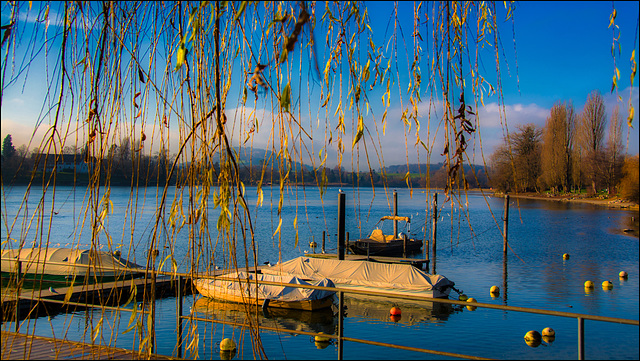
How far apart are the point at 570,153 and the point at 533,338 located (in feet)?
191

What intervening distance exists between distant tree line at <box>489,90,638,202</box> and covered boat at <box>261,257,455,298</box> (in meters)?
43.4

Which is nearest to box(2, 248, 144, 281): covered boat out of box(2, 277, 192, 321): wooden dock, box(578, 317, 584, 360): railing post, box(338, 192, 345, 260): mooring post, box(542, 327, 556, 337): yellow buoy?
box(2, 277, 192, 321): wooden dock

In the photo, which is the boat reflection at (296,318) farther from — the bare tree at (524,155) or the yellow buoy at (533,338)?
the bare tree at (524,155)

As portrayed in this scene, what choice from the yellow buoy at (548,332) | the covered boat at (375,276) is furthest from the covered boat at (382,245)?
the yellow buoy at (548,332)

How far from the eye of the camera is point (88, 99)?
241cm

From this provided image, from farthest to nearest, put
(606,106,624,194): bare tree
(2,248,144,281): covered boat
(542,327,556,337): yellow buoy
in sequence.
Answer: (606,106,624,194): bare tree → (542,327,556,337): yellow buoy → (2,248,144,281): covered boat

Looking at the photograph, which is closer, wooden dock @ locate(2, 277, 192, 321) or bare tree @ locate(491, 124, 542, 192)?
wooden dock @ locate(2, 277, 192, 321)

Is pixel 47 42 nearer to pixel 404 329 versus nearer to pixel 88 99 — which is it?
pixel 88 99

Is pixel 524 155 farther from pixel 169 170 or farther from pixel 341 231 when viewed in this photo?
pixel 169 170

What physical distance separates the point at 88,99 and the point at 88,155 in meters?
0.32

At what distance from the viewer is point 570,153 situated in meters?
60.6

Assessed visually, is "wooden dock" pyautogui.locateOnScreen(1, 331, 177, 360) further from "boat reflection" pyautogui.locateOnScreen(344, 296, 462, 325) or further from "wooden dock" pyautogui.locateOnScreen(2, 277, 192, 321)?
"boat reflection" pyautogui.locateOnScreen(344, 296, 462, 325)

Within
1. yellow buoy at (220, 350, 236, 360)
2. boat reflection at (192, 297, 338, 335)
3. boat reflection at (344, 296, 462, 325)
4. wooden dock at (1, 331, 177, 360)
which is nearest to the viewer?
wooden dock at (1, 331, 177, 360)

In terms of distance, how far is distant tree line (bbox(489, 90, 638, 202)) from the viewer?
54.2 m
